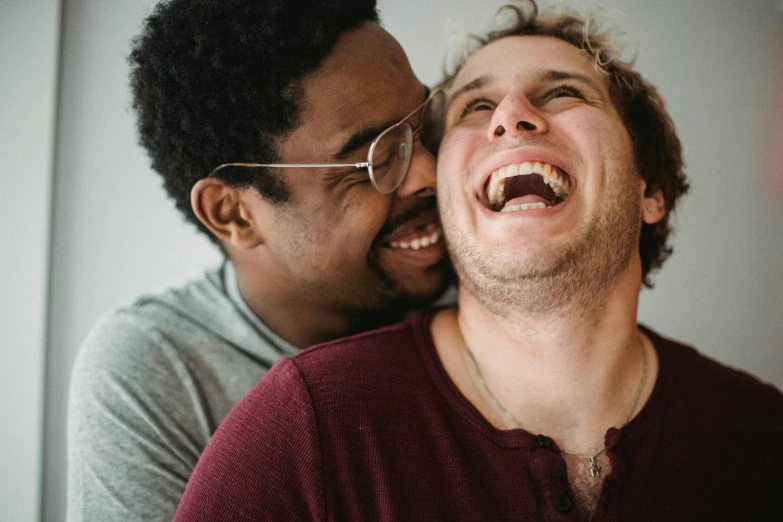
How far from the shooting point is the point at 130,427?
1.41 m

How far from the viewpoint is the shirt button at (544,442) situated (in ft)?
3.80

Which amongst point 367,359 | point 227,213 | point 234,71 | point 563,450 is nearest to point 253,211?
point 227,213

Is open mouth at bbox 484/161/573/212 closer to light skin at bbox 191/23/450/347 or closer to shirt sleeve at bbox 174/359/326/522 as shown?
light skin at bbox 191/23/450/347

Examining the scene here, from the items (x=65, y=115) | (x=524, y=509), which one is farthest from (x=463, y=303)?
(x=65, y=115)

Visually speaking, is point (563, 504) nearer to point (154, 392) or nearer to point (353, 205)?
point (353, 205)

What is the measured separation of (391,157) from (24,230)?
1544 mm

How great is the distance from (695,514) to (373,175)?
1128mm

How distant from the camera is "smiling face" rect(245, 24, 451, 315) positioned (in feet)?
4.67

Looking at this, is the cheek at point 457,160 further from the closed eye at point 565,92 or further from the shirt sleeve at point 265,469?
the shirt sleeve at point 265,469

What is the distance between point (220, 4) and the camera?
4.66ft

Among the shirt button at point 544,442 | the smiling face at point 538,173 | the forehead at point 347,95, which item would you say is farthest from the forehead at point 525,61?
the shirt button at point 544,442

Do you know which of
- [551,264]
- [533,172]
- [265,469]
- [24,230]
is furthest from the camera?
[24,230]

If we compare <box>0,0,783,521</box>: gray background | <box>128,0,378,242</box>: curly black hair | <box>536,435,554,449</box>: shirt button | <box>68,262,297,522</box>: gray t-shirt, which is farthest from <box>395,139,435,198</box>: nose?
<box>0,0,783,521</box>: gray background

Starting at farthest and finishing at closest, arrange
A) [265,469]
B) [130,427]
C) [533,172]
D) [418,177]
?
[418,177], [130,427], [533,172], [265,469]
